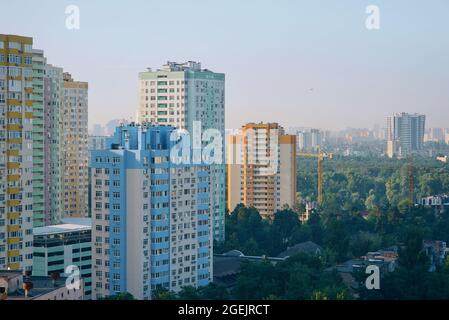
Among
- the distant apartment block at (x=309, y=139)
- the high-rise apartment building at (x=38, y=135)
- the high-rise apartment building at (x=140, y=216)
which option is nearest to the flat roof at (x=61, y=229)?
the high-rise apartment building at (x=140, y=216)

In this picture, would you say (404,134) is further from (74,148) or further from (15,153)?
(15,153)

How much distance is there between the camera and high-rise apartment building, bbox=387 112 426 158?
14711 millimetres

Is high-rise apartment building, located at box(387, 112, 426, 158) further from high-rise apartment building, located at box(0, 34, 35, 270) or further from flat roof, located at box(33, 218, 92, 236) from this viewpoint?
high-rise apartment building, located at box(0, 34, 35, 270)

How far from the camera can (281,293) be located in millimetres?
6633

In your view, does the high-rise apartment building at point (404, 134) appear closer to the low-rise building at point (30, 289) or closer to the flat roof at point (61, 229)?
the flat roof at point (61, 229)

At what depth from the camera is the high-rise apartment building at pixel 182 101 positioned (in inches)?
413

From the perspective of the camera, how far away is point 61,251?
24.9 ft

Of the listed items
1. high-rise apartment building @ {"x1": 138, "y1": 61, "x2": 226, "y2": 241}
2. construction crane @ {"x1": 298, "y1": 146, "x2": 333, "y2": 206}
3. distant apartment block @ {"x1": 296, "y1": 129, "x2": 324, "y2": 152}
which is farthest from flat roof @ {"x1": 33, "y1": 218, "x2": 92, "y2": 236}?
construction crane @ {"x1": 298, "y1": 146, "x2": 333, "y2": 206}

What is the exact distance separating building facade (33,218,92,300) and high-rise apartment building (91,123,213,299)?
0.82 m

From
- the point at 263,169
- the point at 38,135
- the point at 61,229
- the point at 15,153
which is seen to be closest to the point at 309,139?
the point at 263,169

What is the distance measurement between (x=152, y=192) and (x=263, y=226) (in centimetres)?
431

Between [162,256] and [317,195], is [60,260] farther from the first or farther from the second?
[317,195]

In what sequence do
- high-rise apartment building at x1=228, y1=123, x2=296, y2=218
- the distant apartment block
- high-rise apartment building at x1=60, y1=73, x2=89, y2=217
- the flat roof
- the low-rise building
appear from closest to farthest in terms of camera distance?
the low-rise building → the flat roof → high-rise apartment building at x1=60, y1=73, x2=89, y2=217 → high-rise apartment building at x1=228, y1=123, x2=296, y2=218 → the distant apartment block

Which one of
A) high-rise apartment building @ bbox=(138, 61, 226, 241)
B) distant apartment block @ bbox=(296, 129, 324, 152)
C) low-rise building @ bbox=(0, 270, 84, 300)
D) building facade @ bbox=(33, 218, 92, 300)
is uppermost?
high-rise apartment building @ bbox=(138, 61, 226, 241)
